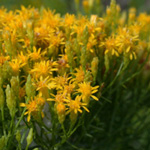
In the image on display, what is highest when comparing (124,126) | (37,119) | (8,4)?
(8,4)

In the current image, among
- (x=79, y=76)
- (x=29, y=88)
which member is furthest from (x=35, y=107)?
(x=79, y=76)

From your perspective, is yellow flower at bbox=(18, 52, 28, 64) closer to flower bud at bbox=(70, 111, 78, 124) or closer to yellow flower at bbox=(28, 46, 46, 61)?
yellow flower at bbox=(28, 46, 46, 61)

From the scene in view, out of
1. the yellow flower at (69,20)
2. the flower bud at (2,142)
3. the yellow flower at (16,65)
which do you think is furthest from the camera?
the yellow flower at (69,20)

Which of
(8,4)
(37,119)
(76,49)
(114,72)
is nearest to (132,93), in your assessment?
(114,72)

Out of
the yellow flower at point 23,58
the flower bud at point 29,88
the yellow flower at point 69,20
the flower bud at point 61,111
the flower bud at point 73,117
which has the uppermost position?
the yellow flower at point 69,20

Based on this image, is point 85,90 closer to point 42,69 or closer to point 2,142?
point 42,69

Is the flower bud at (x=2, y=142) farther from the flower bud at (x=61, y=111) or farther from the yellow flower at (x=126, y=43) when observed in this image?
the yellow flower at (x=126, y=43)

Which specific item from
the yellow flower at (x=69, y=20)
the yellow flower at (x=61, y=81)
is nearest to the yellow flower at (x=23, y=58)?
the yellow flower at (x=61, y=81)

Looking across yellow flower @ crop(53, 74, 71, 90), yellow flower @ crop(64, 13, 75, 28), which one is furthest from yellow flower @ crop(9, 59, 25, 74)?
yellow flower @ crop(64, 13, 75, 28)

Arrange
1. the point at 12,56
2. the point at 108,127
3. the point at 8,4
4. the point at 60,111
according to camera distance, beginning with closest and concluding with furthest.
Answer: the point at 60,111, the point at 12,56, the point at 108,127, the point at 8,4

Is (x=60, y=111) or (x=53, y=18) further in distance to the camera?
(x=53, y=18)

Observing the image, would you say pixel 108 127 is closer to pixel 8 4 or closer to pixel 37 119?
pixel 37 119
